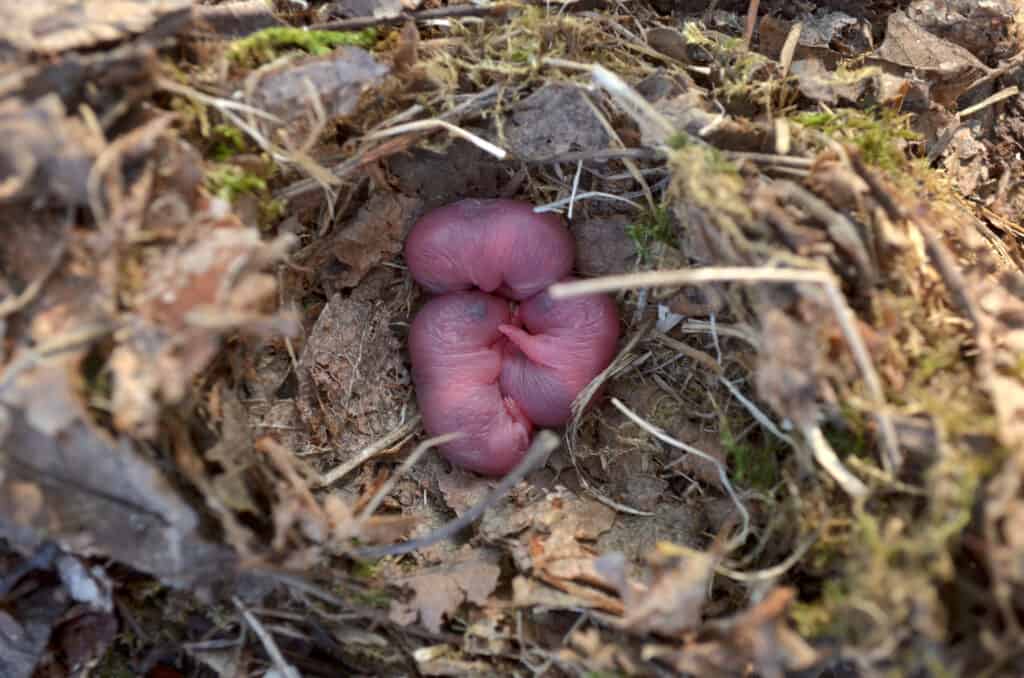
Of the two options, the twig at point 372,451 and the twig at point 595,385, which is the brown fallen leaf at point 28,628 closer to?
the twig at point 372,451

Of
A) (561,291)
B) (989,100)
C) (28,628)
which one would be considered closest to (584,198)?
(561,291)

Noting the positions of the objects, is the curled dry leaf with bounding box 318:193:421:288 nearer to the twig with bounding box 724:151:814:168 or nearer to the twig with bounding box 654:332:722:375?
the twig with bounding box 654:332:722:375

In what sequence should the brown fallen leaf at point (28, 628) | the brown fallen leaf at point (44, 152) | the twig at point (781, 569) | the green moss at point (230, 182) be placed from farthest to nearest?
the brown fallen leaf at point (28, 628), the green moss at point (230, 182), the twig at point (781, 569), the brown fallen leaf at point (44, 152)

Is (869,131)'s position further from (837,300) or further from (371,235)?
(371,235)

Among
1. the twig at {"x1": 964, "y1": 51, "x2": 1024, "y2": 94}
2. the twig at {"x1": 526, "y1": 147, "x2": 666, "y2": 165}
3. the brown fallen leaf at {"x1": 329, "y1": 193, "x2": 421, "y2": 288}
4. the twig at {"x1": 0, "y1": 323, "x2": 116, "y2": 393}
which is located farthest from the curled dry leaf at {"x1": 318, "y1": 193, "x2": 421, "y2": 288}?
the twig at {"x1": 964, "y1": 51, "x2": 1024, "y2": 94}

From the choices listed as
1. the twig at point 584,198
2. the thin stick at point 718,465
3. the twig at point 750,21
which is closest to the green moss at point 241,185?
the twig at point 584,198

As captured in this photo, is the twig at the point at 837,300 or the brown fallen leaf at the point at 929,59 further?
the brown fallen leaf at the point at 929,59

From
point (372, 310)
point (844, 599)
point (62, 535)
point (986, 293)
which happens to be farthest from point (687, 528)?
point (62, 535)
